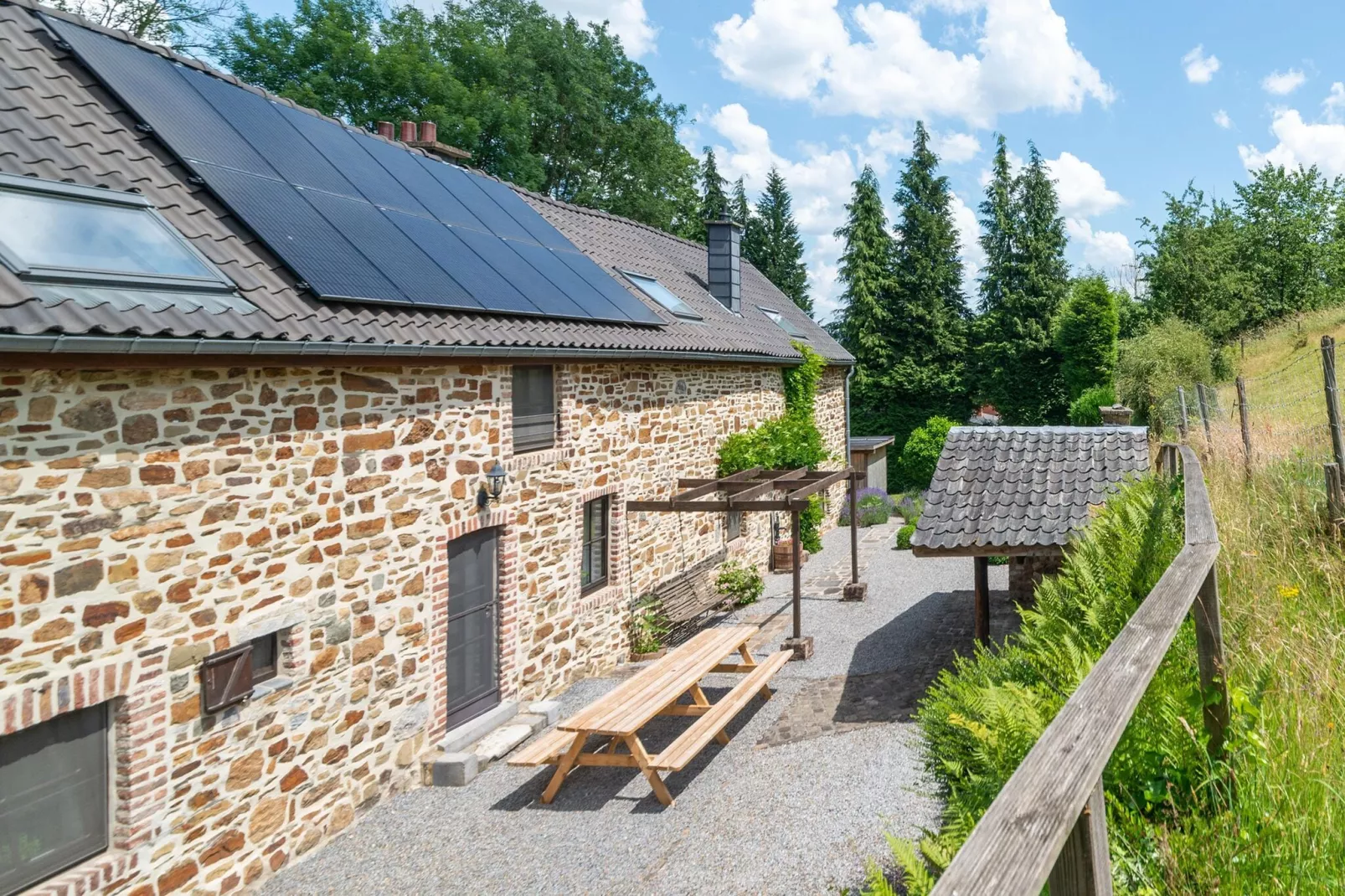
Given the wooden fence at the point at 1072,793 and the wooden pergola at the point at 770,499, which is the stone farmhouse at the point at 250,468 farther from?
the wooden fence at the point at 1072,793

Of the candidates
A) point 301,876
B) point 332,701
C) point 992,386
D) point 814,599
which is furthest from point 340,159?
point 992,386

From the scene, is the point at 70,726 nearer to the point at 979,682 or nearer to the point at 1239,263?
the point at 979,682

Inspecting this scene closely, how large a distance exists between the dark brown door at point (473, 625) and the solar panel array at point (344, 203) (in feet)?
7.67

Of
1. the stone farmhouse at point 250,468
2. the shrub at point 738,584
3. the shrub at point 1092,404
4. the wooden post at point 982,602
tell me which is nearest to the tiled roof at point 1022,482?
the wooden post at point 982,602

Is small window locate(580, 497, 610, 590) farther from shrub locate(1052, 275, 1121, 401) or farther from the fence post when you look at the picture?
shrub locate(1052, 275, 1121, 401)

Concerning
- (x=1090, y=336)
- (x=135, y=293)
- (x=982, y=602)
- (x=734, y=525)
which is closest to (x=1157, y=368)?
(x=1090, y=336)

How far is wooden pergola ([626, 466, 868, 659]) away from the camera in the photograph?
10641mm

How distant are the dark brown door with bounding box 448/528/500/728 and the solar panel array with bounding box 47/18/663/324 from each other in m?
2.34

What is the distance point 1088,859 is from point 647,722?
632cm

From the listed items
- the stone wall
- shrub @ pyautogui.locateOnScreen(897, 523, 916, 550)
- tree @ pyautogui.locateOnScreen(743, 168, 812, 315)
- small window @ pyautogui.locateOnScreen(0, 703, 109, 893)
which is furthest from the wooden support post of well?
tree @ pyautogui.locateOnScreen(743, 168, 812, 315)

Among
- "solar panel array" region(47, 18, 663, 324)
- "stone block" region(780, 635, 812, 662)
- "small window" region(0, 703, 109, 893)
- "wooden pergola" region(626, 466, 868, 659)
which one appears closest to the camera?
"small window" region(0, 703, 109, 893)

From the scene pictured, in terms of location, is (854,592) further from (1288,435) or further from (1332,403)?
(1332,403)

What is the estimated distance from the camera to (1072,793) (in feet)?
4.28

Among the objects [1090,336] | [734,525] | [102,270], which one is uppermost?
[1090,336]
